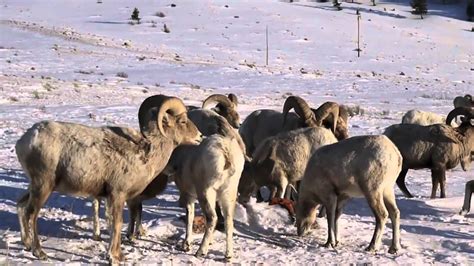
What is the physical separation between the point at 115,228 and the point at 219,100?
7800mm

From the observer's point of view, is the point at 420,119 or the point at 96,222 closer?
the point at 96,222

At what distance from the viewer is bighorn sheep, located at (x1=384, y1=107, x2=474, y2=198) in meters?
16.0

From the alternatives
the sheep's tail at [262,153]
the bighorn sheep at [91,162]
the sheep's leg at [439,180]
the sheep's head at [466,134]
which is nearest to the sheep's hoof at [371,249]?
the sheep's tail at [262,153]

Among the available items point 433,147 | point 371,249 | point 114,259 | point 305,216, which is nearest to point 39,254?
point 114,259

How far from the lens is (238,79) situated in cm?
4222

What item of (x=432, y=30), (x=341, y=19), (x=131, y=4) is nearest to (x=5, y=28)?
(x=131, y=4)

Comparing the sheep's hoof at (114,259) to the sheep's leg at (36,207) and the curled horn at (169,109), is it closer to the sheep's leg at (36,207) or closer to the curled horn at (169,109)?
the sheep's leg at (36,207)

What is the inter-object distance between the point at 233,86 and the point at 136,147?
29.6 metres

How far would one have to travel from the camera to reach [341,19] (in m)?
79.3

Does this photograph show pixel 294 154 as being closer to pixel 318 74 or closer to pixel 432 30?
pixel 318 74

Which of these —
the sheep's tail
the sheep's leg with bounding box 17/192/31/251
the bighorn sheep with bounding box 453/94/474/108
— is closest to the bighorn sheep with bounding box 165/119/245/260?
the sheep's leg with bounding box 17/192/31/251

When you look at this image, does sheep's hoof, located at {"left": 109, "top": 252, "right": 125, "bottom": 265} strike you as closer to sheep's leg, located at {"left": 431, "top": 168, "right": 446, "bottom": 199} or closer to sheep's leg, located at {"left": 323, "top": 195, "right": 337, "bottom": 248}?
sheep's leg, located at {"left": 323, "top": 195, "right": 337, "bottom": 248}

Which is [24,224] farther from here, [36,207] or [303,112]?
[303,112]

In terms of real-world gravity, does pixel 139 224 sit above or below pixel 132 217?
below
